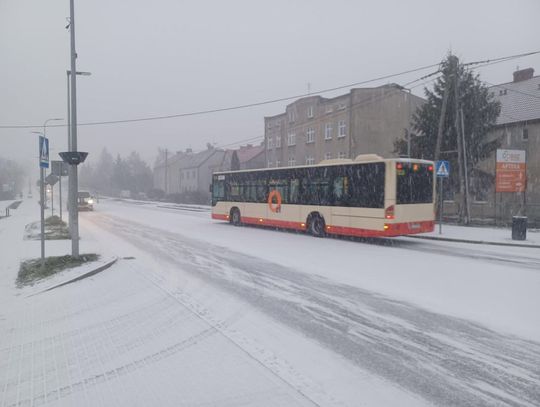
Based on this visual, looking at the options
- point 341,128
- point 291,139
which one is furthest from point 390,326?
point 291,139

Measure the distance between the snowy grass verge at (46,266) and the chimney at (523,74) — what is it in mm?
37419

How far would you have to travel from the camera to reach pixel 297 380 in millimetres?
4262

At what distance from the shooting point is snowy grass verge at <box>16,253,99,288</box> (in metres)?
9.16

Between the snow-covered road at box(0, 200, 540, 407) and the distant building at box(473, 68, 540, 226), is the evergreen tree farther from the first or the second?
the snow-covered road at box(0, 200, 540, 407)

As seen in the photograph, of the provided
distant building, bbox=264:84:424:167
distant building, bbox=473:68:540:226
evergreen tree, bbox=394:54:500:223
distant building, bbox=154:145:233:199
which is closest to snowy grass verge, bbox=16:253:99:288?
evergreen tree, bbox=394:54:500:223

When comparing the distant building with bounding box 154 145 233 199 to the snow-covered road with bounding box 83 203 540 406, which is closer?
the snow-covered road with bounding box 83 203 540 406

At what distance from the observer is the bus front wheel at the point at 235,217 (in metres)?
22.1

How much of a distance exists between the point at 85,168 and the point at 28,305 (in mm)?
160997

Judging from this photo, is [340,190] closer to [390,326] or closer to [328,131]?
[390,326]

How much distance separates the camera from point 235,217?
2233 centimetres

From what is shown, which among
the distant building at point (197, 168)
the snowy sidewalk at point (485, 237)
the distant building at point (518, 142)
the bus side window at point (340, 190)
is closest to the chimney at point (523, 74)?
the distant building at point (518, 142)

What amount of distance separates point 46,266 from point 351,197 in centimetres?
997

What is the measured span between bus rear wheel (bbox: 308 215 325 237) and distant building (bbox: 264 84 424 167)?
832 inches

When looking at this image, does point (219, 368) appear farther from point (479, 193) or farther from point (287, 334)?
point (479, 193)
